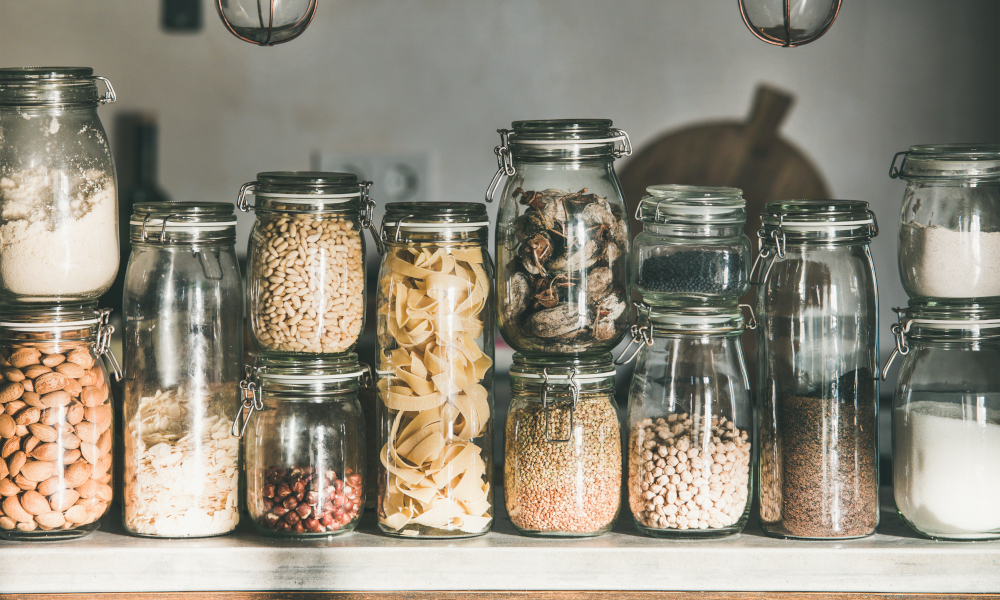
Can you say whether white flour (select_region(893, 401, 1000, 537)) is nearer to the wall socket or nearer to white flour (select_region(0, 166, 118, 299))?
white flour (select_region(0, 166, 118, 299))

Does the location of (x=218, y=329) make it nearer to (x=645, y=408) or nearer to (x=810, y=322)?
(x=645, y=408)

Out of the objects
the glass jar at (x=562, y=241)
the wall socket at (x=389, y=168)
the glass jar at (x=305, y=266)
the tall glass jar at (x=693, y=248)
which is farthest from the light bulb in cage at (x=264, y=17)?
the wall socket at (x=389, y=168)

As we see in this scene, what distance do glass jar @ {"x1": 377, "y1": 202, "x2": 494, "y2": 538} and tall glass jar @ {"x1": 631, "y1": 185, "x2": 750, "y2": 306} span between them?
0.16 metres

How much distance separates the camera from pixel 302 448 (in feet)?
2.81

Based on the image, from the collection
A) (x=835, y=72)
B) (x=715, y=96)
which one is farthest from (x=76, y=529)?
(x=835, y=72)

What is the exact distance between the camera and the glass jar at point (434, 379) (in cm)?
84

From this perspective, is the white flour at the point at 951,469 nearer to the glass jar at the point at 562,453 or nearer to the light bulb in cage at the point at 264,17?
the glass jar at the point at 562,453

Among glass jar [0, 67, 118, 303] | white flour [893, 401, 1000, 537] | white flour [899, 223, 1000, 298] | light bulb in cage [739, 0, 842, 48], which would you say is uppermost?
light bulb in cage [739, 0, 842, 48]

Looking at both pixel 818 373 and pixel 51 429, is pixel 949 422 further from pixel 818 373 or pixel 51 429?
pixel 51 429

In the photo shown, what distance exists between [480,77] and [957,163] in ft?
6.94

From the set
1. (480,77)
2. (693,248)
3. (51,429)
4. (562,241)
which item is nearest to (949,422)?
(693,248)

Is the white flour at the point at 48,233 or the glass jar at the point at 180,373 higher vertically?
the white flour at the point at 48,233

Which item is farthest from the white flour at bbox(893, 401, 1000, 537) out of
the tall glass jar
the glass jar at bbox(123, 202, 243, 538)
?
the glass jar at bbox(123, 202, 243, 538)

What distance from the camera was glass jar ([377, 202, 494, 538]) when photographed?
84cm
